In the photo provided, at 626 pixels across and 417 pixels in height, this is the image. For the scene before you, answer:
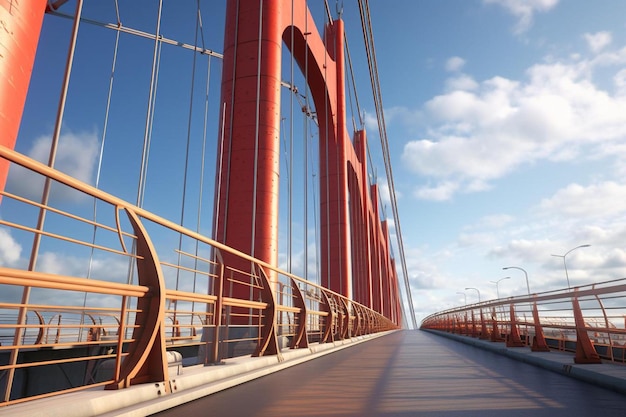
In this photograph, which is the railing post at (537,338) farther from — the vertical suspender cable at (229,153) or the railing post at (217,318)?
A: the vertical suspender cable at (229,153)

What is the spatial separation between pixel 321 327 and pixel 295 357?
2602 mm

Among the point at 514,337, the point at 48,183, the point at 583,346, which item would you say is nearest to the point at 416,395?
the point at 583,346

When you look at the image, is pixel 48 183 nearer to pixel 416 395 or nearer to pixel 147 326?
pixel 147 326

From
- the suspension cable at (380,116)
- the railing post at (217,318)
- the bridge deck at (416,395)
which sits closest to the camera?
the bridge deck at (416,395)

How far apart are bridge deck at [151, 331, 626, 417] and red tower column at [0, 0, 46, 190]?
214cm

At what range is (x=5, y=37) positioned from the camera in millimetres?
2955

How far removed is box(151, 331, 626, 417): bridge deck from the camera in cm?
211

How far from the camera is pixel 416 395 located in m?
2.55

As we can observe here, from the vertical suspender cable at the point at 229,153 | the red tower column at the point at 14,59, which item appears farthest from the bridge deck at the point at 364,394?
the vertical suspender cable at the point at 229,153

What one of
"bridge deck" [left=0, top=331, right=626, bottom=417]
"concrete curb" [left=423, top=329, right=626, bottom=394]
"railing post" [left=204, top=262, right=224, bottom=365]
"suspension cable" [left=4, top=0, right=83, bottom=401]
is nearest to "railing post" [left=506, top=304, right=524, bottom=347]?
"concrete curb" [left=423, top=329, right=626, bottom=394]

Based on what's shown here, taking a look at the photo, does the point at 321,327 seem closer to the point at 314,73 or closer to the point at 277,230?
the point at 277,230

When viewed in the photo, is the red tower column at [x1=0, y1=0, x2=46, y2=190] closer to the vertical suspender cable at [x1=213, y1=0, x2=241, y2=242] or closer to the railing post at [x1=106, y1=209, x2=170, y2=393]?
the railing post at [x1=106, y1=209, x2=170, y2=393]

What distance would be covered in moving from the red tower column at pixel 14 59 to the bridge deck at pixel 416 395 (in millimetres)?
2142

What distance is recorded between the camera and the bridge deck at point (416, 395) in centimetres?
211
